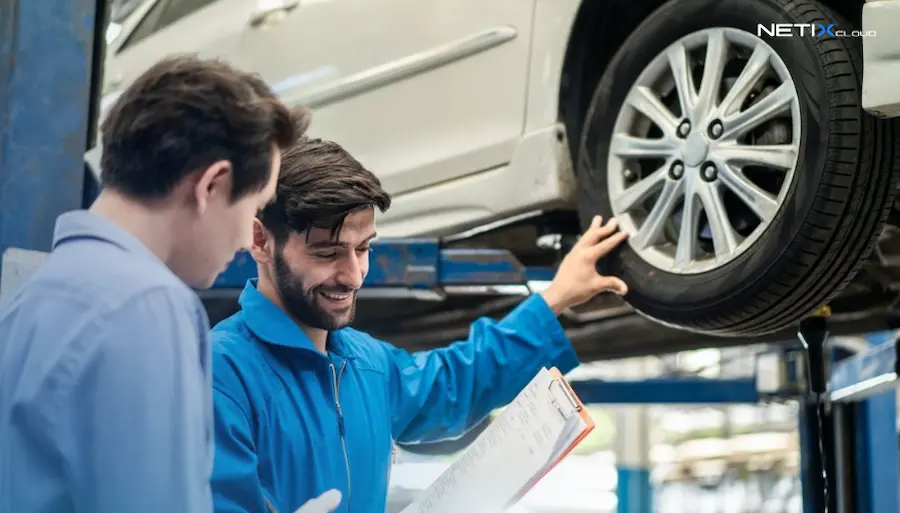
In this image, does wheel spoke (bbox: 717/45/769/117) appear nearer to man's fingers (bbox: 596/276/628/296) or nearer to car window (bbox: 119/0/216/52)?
man's fingers (bbox: 596/276/628/296)

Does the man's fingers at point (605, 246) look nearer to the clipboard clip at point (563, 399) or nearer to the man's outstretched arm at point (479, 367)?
the man's outstretched arm at point (479, 367)

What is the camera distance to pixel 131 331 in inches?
29.9

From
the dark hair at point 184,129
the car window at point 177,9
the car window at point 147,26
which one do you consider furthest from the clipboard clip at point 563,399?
the car window at point 147,26

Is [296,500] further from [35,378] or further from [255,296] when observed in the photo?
[35,378]

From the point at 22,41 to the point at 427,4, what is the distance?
2.78 feet

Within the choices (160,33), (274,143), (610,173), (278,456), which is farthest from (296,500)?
(160,33)

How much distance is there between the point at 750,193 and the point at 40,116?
1125mm

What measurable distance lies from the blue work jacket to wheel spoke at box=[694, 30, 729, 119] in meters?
0.42

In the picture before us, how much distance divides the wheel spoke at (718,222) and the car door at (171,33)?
4.59ft

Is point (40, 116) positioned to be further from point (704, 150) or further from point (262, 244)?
point (704, 150)

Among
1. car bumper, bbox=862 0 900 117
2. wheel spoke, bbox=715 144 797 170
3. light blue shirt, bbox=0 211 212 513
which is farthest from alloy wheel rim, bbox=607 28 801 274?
light blue shirt, bbox=0 211 212 513

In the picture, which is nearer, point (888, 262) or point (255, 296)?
point (255, 296)

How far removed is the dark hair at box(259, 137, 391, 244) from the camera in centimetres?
128

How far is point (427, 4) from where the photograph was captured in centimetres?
214
